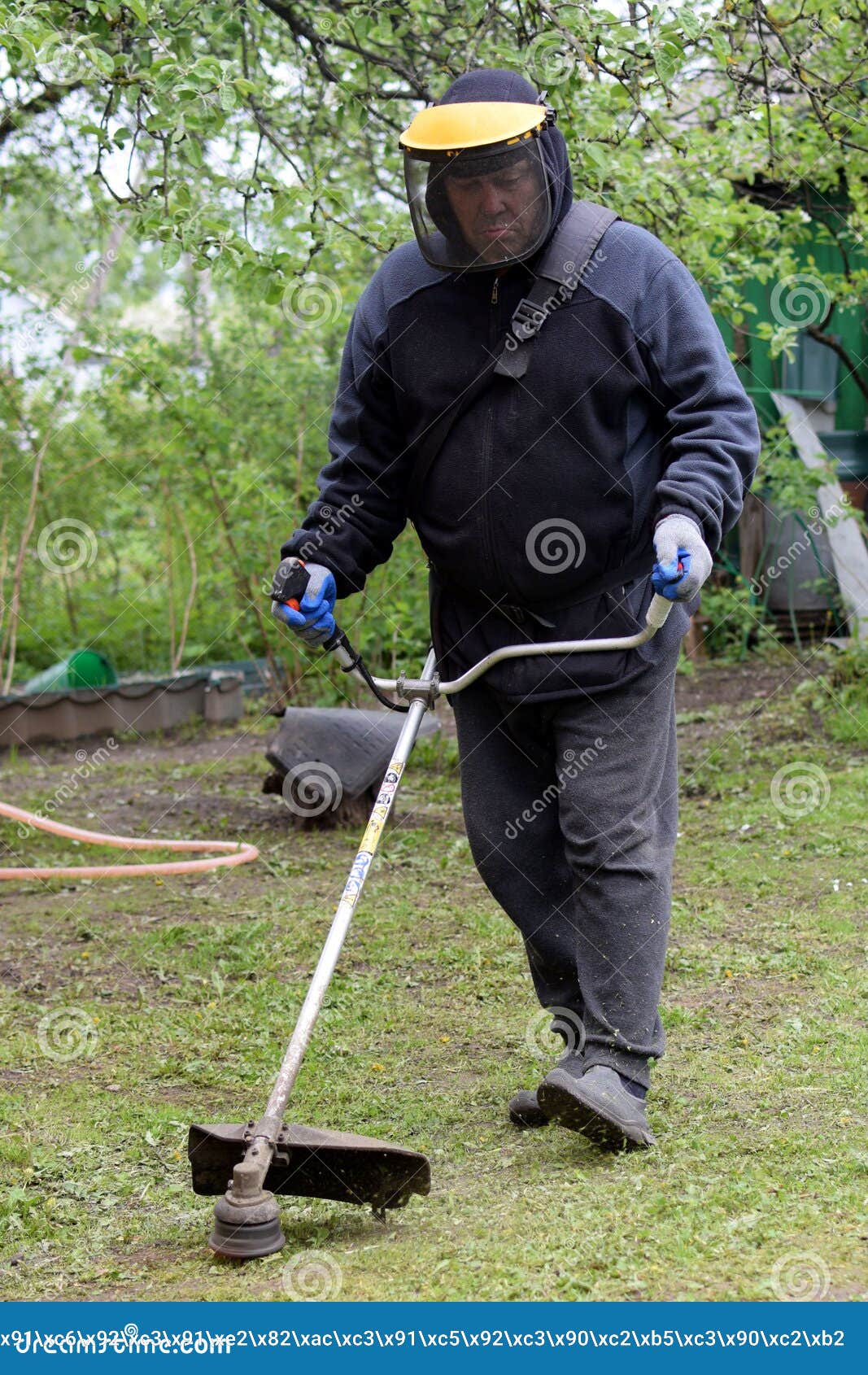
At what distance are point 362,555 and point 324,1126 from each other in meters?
1.33

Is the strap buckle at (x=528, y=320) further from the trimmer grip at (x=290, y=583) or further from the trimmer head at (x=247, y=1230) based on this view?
the trimmer head at (x=247, y=1230)

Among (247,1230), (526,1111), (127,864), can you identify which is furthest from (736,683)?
(247,1230)

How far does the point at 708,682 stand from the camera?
368 inches

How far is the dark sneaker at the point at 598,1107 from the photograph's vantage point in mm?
2871

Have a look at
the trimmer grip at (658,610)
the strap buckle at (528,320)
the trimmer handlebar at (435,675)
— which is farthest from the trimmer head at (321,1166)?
the strap buckle at (528,320)

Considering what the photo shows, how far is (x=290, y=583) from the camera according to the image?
3.03 metres

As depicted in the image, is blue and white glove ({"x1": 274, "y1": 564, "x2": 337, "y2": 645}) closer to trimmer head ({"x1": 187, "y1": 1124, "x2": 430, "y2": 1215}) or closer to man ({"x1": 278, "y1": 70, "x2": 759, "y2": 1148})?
man ({"x1": 278, "y1": 70, "x2": 759, "y2": 1148})

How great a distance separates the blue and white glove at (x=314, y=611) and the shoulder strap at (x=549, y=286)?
0.45 m

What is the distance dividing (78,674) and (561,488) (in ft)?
23.4

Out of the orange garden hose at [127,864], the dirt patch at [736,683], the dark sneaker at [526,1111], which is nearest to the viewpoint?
the dark sneaker at [526,1111]

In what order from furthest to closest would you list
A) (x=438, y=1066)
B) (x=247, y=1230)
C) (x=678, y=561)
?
(x=438, y=1066) → (x=678, y=561) → (x=247, y=1230)

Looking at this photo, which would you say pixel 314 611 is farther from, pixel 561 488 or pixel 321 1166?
pixel 321 1166

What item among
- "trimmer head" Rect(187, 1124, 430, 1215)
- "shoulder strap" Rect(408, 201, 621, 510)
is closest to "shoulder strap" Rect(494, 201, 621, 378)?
"shoulder strap" Rect(408, 201, 621, 510)

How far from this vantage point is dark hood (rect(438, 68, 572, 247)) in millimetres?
2957
